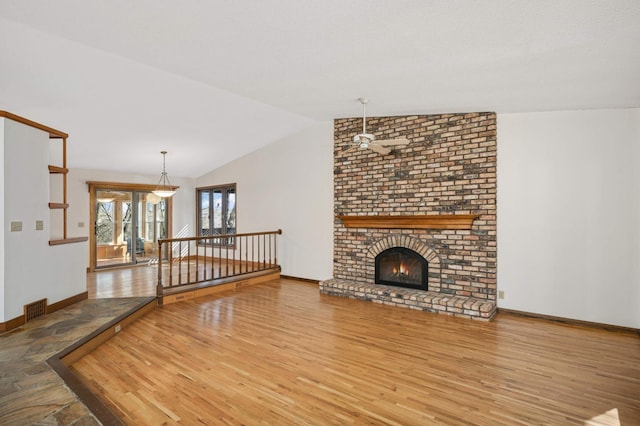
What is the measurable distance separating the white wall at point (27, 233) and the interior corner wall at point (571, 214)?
6.04m

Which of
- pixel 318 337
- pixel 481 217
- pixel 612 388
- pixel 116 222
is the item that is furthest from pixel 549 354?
pixel 116 222

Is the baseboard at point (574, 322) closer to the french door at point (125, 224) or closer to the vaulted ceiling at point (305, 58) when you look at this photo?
the vaulted ceiling at point (305, 58)

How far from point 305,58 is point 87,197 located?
686 cm

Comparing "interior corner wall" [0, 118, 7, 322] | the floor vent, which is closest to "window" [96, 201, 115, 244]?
the floor vent

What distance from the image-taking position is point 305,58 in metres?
3.44

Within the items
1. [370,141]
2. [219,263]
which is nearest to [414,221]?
[370,141]

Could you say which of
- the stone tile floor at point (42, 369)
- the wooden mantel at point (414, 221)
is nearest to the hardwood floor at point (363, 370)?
the stone tile floor at point (42, 369)

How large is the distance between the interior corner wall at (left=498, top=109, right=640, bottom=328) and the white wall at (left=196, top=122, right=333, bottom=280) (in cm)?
321

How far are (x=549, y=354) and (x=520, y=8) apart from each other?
3248 millimetres

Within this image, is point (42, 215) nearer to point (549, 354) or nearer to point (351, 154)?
point (351, 154)

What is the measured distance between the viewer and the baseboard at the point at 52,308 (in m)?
3.54

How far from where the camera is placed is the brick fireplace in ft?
16.3

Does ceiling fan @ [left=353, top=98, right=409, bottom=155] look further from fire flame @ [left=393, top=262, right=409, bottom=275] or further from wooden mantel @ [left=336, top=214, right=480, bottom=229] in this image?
fire flame @ [left=393, top=262, right=409, bottom=275]

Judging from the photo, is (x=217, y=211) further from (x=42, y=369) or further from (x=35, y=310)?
(x=42, y=369)
